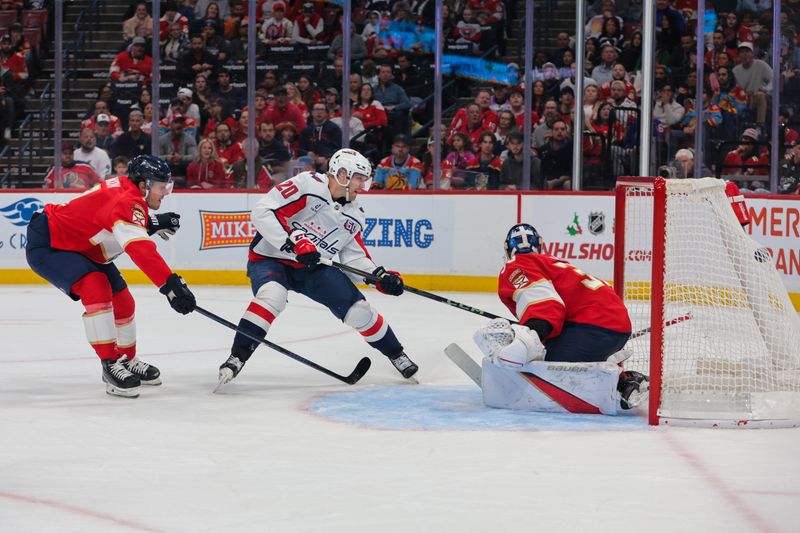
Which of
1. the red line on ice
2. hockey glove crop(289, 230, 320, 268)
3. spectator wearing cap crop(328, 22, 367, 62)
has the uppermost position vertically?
spectator wearing cap crop(328, 22, 367, 62)

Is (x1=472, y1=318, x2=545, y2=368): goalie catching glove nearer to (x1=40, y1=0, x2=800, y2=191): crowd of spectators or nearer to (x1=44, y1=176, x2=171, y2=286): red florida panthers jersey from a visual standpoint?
→ (x1=44, y1=176, x2=171, y2=286): red florida panthers jersey

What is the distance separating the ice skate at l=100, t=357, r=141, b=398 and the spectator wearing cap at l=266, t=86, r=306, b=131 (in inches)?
202

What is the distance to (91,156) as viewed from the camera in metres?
9.44

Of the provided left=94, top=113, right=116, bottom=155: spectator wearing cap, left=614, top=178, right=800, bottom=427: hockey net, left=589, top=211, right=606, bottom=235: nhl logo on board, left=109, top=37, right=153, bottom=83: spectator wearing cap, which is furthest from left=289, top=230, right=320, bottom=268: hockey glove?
left=109, top=37, right=153, bottom=83: spectator wearing cap

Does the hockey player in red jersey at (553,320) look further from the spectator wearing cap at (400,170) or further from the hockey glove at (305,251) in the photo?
the spectator wearing cap at (400,170)

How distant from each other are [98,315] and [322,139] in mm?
5058

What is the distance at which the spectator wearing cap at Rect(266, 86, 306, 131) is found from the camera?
368 inches

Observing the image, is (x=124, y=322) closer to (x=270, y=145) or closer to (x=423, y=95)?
(x=270, y=145)

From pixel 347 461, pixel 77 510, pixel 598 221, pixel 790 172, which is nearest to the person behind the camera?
pixel 77 510

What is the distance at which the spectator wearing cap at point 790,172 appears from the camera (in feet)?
26.3

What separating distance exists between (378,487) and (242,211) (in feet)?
20.5

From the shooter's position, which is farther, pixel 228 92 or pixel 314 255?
pixel 228 92

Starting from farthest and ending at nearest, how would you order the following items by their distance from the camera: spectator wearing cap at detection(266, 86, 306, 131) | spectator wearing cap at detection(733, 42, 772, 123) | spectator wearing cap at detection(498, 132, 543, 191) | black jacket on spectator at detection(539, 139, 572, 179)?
spectator wearing cap at detection(266, 86, 306, 131) → spectator wearing cap at detection(498, 132, 543, 191) → black jacket on spectator at detection(539, 139, 572, 179) → spectator wearing cap at detection(733, 42, 772, 123)

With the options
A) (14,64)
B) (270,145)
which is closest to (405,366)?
(270,145)
